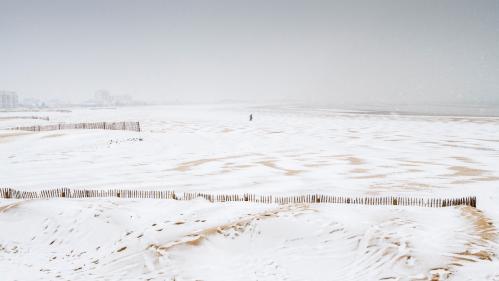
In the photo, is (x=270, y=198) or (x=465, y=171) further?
(x=465, y=171)

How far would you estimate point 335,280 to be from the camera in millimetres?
10422

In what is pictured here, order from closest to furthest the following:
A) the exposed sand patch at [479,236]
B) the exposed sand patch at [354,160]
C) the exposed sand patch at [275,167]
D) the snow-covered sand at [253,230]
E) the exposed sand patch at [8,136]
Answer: the exposed sand patch at [479,236], the snow-covered sand at [253,230], the exposed sand patch at [275,167], the exposed sand patch at [354,160], the exposed sand patch at [8,136]

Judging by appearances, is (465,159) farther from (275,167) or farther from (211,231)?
(211,231)

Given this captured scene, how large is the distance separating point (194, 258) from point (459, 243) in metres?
8.37

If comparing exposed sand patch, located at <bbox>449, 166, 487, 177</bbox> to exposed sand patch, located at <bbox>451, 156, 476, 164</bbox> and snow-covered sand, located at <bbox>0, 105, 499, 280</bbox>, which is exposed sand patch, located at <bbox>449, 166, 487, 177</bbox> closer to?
snow-covered sand, located at <bbox>0, 105, 499, 280</bbox>

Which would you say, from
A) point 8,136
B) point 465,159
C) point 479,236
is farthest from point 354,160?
point 8,136

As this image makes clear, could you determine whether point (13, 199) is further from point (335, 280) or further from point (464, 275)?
point (464, 275)

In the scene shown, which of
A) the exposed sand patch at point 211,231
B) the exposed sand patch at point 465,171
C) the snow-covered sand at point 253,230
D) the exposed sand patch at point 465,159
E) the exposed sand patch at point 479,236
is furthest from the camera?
the exposed sand patch at point 465,159

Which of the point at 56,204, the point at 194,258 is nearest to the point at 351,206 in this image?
the point at 194,258

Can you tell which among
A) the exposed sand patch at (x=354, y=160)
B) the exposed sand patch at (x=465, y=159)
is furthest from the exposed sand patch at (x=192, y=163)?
the exposed sand patch at (x=465, y=159)

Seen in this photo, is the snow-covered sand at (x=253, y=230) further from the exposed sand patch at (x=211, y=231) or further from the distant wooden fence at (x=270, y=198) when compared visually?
the distant wooden fence at (x=270, y=198)

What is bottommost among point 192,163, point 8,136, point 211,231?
point 8,136

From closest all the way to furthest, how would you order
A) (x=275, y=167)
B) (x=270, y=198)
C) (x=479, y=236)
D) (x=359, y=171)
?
(x=479, y=236) < (x=270, y=198) < (x=359, y=171) < (x=275, y=167)

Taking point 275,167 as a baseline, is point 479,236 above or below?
above
